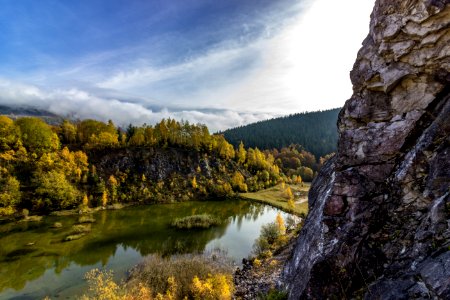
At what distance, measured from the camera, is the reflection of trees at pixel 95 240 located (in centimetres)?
4488

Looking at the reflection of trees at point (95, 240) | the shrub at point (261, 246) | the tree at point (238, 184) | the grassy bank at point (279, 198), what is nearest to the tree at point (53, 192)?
the reflection of trees at point (95, 240)

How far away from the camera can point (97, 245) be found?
179 ft

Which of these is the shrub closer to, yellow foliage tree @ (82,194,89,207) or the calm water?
the calm water

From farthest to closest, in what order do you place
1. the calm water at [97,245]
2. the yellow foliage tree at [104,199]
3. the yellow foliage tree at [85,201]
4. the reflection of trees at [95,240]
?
the yellow foliage tree at [104,199] < the yellow foliage tree at [85,201] < the reflection of trees at [95,240] < the calm water at [97,245]

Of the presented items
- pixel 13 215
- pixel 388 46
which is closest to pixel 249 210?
pixel 13 215

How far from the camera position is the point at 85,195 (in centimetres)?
8738

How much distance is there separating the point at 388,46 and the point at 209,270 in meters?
34.3

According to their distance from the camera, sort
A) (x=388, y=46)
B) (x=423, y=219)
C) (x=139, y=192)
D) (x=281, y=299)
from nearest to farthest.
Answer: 1. (x=423, y=219)
2. (x=388, y=46)
3. (x=281, y=299)
4. (x=139, y=192)

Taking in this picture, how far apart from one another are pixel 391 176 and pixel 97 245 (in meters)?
57.2

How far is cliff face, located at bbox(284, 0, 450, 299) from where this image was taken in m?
10.1

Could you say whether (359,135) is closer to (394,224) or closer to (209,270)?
(394,224)

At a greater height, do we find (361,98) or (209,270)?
(361,98)

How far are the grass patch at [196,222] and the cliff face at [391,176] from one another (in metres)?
55.1

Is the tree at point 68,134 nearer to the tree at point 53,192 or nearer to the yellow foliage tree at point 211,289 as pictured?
the tree at point 53,192
